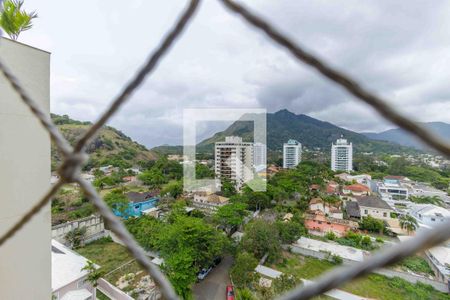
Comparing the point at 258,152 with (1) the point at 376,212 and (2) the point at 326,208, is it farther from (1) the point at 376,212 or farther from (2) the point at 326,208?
(1) the point at 376,212

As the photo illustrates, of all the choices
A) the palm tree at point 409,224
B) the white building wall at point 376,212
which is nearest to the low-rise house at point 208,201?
the white building wall at point 376,212

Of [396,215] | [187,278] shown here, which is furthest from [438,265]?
[187,278]

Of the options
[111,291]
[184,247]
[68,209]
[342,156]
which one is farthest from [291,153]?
[111,291]

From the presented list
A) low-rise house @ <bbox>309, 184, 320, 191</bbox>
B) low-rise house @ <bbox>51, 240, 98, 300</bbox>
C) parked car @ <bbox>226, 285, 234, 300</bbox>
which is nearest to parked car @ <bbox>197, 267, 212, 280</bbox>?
parked car @ <bbox>226, 285, 234, 300</bbox>

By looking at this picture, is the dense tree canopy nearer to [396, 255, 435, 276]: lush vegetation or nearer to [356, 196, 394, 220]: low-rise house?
[396, 255, 435, 276]: lush vegetation

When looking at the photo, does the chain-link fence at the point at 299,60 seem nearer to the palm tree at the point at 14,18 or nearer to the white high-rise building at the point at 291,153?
the palm tree at the point at 14,18

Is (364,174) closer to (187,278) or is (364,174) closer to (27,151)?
(187,278)
